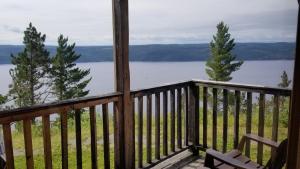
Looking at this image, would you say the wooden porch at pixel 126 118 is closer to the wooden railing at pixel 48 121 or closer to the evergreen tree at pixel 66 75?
the wooden railing at pixel 48 121

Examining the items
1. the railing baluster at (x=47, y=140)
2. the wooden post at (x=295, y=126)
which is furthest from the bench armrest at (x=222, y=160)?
the railing baluster at (x=47, y=140)

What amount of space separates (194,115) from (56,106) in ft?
7.63

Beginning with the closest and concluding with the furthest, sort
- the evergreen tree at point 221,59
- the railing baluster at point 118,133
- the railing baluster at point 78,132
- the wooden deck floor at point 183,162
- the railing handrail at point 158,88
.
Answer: the railing baluster at point 78,132 < the railing baluster at point 118,133 < the railing handrail at point 158,88 < the wooden deck floor at point 183,162 < the evergreen tree at point 221,59

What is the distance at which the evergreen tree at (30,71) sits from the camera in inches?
701

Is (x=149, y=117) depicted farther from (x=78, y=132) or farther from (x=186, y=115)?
(x=78, y=132)

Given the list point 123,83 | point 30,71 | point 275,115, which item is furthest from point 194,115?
point 30,71

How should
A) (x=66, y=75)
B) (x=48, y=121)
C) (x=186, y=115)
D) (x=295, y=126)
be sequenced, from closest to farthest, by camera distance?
(x=295, y=126), (x=48, y=121), (x=186, y=115), (x=66, y=75)

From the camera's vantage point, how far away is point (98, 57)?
9.65 m

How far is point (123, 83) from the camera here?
341cm

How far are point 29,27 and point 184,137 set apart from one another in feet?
52.5

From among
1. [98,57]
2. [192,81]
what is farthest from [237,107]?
[98,57]

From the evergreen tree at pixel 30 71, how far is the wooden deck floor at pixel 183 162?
50.7 feet

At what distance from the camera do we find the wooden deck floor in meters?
4.01

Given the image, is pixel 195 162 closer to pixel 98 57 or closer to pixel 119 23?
pixel 119 23
